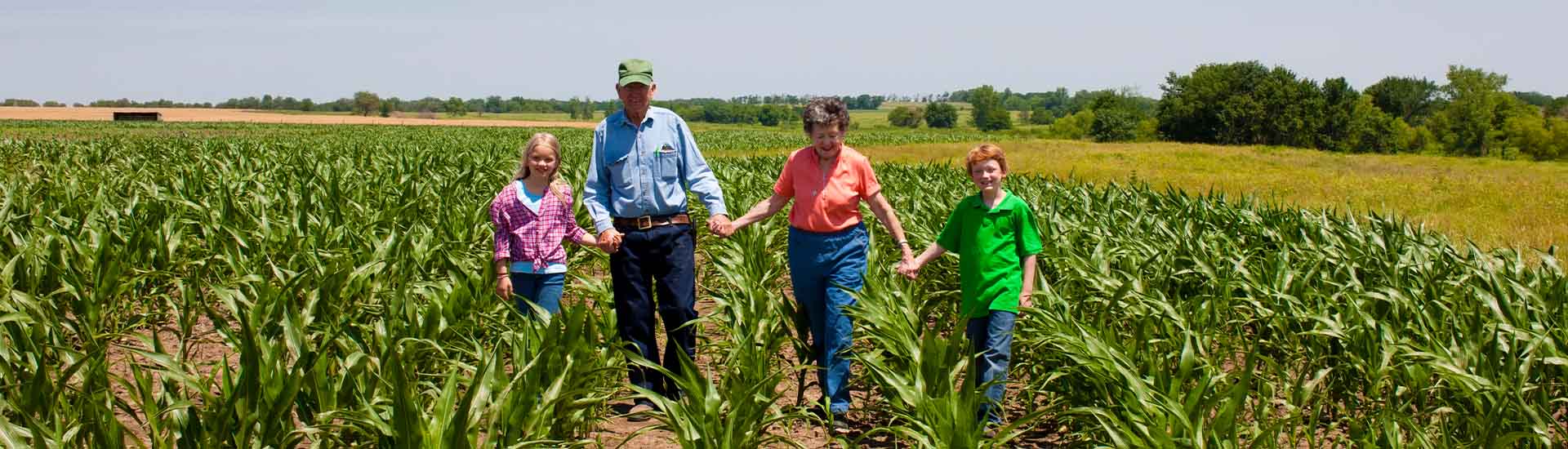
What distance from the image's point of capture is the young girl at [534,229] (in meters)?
4.14

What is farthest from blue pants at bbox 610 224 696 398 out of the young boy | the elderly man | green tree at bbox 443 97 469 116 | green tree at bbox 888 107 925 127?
green tree at bbox 443 97 469 116

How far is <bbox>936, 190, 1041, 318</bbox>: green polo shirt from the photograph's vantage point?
3.88 metres

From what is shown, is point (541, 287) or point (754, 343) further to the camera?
point (541, 287)

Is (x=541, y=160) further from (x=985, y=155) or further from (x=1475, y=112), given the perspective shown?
(x=1475, y=112)

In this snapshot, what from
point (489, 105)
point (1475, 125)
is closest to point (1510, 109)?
point (1475, 125)

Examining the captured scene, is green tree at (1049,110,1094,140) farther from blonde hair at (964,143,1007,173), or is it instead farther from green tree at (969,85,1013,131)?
blonde hair at (964,143,1007,173)

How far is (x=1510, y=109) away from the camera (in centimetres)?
8506

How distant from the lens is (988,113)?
141 meters

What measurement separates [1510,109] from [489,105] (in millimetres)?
156155

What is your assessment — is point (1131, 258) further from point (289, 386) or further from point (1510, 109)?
point (1510, 109)

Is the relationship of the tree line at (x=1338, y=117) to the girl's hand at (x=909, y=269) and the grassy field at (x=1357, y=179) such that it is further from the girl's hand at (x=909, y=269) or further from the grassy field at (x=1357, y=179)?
the girl's hand at (x=909, y=269)

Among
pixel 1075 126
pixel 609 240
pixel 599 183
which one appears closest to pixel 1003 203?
pixel 609 240

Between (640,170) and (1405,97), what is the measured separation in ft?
387

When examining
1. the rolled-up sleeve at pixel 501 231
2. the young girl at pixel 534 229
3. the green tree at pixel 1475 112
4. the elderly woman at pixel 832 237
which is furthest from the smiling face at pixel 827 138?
the green tree at pixel 1475 112
